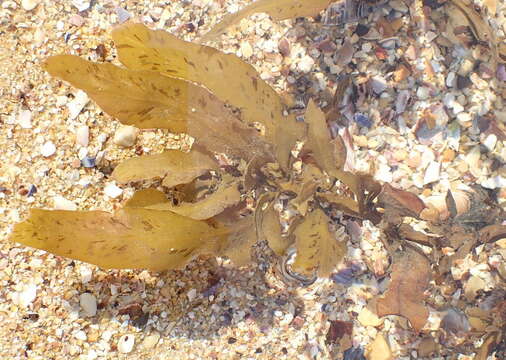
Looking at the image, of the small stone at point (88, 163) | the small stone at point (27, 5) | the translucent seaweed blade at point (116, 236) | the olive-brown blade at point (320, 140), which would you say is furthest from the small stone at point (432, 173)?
the small stone at point (27, 5)

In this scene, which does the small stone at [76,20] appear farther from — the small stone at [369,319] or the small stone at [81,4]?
the small stone at [369,319]

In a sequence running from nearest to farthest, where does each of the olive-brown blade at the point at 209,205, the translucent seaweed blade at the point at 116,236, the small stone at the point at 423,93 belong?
1. the translucent seaweed blade at the point at 116,236
2. the olive-brown blade at the point at 209,205
3. the small stone at the point at 423,93

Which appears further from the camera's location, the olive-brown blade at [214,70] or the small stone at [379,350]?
the small stone at [379,350]

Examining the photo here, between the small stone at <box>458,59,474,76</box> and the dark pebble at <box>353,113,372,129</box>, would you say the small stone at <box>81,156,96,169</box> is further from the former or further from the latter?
the small stone at <box>458,59,474,76</box>

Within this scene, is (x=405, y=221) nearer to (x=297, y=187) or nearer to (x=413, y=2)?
(x=297, y=187)

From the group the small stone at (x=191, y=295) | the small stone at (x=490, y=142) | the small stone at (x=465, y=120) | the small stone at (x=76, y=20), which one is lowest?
the small stone at (x=191, y=295)

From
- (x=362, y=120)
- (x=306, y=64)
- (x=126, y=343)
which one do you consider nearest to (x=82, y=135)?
(x=126, y=343)
